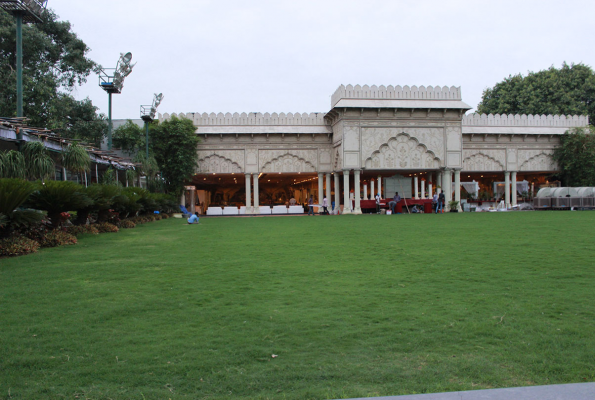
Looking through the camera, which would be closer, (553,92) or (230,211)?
(230,211)

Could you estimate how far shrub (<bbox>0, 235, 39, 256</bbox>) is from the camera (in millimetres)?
7990

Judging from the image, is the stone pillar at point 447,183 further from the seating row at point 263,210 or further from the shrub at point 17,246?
the shrub at point 17,246

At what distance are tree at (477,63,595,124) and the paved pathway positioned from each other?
1692 inches

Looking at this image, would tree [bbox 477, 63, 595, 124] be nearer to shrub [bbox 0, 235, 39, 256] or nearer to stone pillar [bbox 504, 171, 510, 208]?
stone pillar [bbox 504, 171, 510, 208]

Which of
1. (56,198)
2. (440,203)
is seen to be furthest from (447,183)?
(56,198)

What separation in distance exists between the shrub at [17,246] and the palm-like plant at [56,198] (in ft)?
4.73

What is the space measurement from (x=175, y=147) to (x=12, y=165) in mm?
16059

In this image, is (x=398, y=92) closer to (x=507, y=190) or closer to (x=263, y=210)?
(x=507, y=190)

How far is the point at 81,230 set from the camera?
12234mm

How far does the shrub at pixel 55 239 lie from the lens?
375 inches

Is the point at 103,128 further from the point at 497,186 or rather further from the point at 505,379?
the point at 505,379

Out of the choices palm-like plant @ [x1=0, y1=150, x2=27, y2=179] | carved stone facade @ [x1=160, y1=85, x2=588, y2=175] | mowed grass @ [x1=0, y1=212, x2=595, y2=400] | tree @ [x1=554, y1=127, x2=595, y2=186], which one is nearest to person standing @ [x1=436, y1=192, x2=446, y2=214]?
carved stone facade @ [x1=160, y1=85, x2=588, y2=175]

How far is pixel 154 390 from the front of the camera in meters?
2.53

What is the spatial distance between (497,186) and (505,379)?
3434 centimetres
